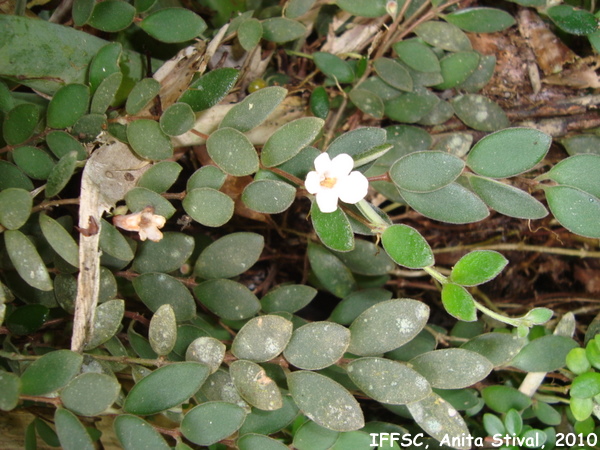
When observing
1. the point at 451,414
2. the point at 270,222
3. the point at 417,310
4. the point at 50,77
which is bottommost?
the point at 451,414

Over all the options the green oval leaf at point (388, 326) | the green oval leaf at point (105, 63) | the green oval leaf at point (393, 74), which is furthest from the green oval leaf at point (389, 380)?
the green oval leaf at point (105, 63)

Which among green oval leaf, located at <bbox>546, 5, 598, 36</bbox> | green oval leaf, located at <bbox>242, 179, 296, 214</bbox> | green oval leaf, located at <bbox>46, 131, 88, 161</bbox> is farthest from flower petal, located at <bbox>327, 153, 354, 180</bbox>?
green oval leaf, located at <bbox>546, 5, 598, 36</bbox>

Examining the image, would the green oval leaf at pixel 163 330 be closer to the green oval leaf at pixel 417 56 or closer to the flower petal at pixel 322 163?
the flower petal at pixel 322 163

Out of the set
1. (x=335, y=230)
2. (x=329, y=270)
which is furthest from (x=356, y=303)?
(x=335, y=230)

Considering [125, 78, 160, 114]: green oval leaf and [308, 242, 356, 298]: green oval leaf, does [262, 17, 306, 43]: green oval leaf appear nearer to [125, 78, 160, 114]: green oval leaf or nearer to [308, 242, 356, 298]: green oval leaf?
[125, 78, 160, 114]: green oval leaf

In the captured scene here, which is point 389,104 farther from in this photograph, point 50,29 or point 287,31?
point 50,29

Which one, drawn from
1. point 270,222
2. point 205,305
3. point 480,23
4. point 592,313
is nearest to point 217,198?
point 205,305
